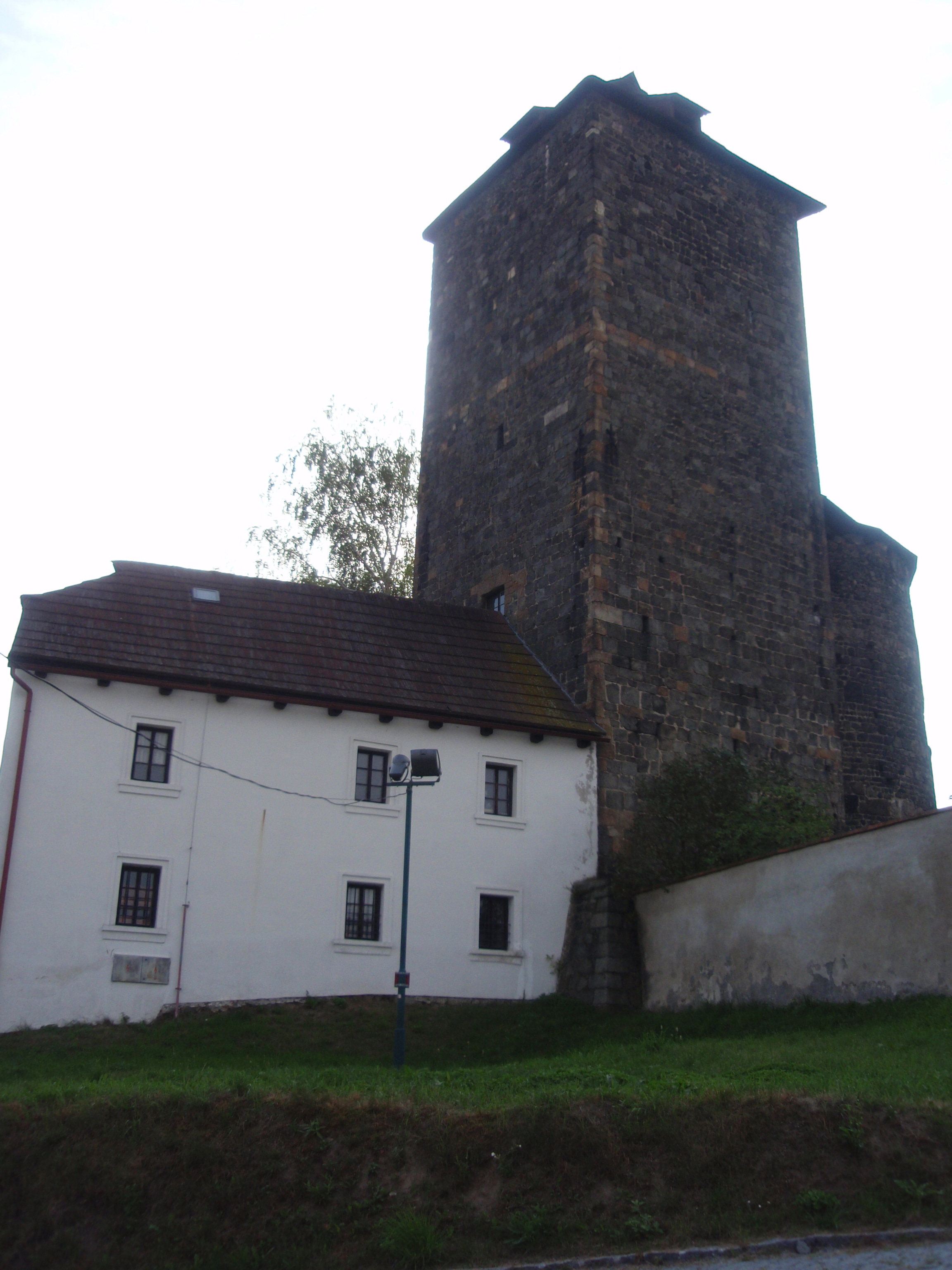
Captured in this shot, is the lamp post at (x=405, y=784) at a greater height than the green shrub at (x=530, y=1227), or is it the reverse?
the lamp post at (x=405, y=784)

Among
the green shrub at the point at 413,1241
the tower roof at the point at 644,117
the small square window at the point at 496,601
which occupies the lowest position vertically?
the green shrub at the point at 413,1241

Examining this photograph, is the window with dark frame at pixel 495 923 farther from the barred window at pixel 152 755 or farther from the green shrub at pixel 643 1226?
the green shrub at pixel 643 1226

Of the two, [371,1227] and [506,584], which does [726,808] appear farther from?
[371,1227]

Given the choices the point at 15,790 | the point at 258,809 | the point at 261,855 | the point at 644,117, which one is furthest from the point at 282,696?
the point at 644,117

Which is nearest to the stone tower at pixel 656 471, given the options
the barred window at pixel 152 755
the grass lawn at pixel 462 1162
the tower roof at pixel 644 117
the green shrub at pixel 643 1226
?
the tower roof at pixel 644 117

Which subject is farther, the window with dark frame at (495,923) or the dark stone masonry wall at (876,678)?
the dark stone masonry wall at (876,678)

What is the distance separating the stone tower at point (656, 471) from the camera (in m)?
23.3

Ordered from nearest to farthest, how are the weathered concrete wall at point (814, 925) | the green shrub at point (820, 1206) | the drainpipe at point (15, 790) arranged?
1. the green shrub at point (820, 1206)
2. the weathered concrete wall at point (814, 925)
3. the drainpipe at point (15, 790)

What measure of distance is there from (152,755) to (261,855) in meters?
2.28

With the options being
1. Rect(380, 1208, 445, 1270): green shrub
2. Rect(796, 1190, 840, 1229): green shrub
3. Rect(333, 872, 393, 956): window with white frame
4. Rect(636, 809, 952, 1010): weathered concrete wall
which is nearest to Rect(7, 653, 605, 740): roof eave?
Rect(333, 872, 393, 956): window with white frame

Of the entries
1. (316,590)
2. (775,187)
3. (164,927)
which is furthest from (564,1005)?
(775,187)

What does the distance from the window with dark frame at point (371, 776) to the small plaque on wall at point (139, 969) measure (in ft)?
13.2

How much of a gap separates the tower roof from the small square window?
10.2 metres

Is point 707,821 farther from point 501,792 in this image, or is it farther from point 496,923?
point 496,923
